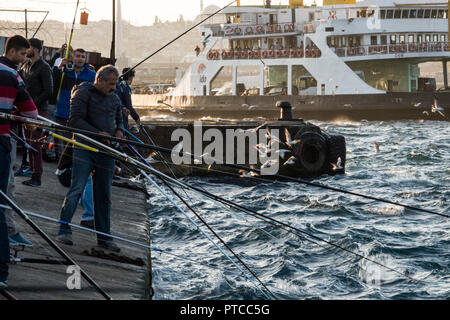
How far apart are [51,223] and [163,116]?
39.7m

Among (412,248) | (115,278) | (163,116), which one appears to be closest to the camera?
(115,278)

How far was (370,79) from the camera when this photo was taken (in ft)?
146

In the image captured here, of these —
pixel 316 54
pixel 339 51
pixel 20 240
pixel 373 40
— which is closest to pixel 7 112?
pixel 20 240

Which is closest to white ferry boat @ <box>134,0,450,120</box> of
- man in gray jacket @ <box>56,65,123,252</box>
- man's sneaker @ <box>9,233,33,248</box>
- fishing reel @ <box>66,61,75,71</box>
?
fishing reel @ <box>66,61,75,71</box>

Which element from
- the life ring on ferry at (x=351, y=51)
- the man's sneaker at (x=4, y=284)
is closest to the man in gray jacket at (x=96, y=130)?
the man's sneaker at (x=4, y=284)

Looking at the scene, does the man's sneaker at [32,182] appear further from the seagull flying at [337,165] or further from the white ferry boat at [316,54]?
the white ferry boat at [316,54]

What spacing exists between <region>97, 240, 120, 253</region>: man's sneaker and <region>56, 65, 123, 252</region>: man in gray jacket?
26 cm

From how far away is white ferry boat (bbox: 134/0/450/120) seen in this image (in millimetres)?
40844

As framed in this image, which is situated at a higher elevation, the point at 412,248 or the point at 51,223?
the point at 51,223

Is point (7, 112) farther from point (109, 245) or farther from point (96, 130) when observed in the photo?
point (109, 245)

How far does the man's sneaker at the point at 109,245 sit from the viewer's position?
6770 millimetres

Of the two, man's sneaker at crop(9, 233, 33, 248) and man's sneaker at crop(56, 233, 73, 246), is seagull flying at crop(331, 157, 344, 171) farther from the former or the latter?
man's sneaker at crop(9, 233, 33, 248)
